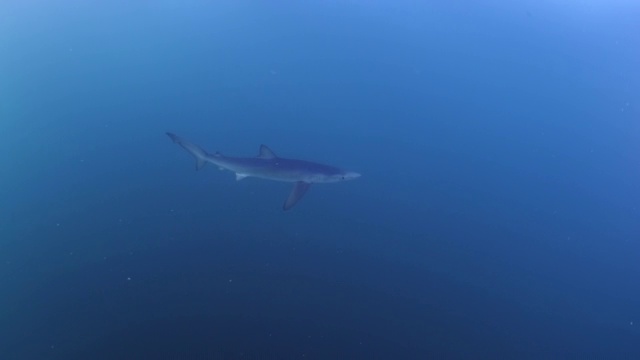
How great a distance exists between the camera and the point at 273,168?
319 inches

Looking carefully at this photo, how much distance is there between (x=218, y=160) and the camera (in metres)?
8.23

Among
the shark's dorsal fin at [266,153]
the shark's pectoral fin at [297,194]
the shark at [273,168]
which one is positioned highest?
the shark's dorsal fin at [266,153]

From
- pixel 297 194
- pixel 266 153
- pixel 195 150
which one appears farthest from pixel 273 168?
pixel 195 150

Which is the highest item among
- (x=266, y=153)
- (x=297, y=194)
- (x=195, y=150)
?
(x=266, y=153)

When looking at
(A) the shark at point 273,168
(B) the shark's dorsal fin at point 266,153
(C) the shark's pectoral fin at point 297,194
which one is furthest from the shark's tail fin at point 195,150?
(C) the shark's pectoral fin at point 297,194

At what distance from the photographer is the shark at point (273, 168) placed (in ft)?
26.6

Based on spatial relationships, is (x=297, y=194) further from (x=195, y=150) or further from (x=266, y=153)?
(x=195, y=150)

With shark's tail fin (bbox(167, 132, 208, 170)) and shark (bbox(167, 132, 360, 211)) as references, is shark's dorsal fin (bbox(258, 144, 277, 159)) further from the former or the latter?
shark's tail fin (bbox(167, 132, 208, 170))

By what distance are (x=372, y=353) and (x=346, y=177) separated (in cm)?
283

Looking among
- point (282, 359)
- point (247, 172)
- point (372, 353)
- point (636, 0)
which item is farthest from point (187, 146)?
point (636, 0)

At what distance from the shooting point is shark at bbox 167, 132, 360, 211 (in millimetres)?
8102

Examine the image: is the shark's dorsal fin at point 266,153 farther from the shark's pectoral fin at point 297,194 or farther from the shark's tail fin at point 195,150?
the shark's tail fin at point 195,150

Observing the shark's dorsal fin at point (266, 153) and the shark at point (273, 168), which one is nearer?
the shark at point (273, 168)

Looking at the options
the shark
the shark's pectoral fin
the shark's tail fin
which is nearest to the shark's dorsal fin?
the shark
